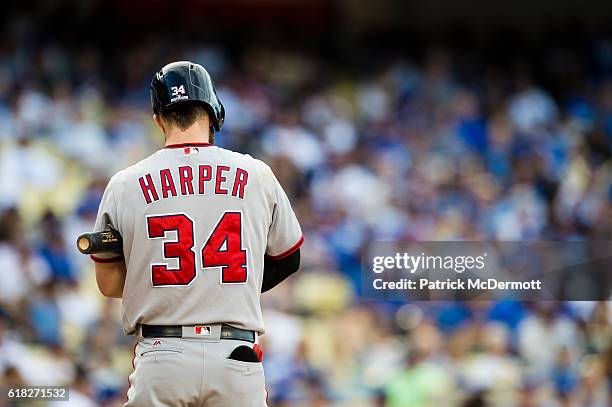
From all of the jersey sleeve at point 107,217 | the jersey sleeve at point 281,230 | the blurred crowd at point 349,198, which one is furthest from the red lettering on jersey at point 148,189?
the blurred crowd at point 349,198

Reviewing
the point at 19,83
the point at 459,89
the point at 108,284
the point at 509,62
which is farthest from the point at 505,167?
the point at 108,284

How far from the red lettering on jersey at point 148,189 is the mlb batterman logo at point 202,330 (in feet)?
1.45

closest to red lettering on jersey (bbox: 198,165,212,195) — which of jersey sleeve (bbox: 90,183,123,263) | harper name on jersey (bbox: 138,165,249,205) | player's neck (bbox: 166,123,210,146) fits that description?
harper name on jersey (bbox: 138,165,249,205)

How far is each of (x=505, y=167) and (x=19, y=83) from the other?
563cm

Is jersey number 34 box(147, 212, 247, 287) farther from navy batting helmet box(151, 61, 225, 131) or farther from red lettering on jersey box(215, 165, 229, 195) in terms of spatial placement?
navy batting helmet box(151, 61, 225, 131)

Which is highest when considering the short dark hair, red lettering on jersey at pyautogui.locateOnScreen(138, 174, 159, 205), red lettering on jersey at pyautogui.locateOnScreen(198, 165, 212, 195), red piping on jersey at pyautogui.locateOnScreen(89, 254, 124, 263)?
the short dark hair

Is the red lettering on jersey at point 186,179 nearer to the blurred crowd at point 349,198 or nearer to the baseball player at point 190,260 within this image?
the baseball player at point 190,260

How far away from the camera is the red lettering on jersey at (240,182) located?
339 cm

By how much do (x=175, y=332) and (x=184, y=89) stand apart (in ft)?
2.68

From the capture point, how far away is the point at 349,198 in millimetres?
11156

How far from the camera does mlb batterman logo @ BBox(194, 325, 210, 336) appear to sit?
3.27 m

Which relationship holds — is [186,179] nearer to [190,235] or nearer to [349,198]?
[190,235]

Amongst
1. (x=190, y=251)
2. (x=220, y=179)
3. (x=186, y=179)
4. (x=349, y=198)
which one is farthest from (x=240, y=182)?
(x=349, y=198)

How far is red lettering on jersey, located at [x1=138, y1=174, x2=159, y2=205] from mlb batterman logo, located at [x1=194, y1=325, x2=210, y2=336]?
1.45ft
